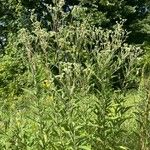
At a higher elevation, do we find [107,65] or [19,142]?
[107,65]

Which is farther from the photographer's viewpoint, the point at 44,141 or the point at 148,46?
the point at 148,46

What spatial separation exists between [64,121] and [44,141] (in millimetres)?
367

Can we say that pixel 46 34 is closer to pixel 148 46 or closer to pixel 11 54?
pixel 11 54

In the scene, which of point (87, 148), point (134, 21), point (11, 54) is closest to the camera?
point (87, 148)

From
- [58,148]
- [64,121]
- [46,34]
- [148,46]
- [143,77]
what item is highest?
[46,34]

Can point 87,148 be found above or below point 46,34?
below

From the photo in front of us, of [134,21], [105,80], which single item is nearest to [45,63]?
[105,80]

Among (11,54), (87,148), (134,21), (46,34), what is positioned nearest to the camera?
(87,148)

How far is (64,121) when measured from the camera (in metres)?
4.97

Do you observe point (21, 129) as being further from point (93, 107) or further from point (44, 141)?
point (93, 107)

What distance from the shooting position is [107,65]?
5168 millimetres

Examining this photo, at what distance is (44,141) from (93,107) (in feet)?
2.13

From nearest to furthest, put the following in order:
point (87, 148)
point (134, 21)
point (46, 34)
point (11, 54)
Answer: point (87, 148)
point (46, 34)
point (11, 54)
point (134, 21)

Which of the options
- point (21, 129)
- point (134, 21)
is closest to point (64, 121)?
point (21, 129)
